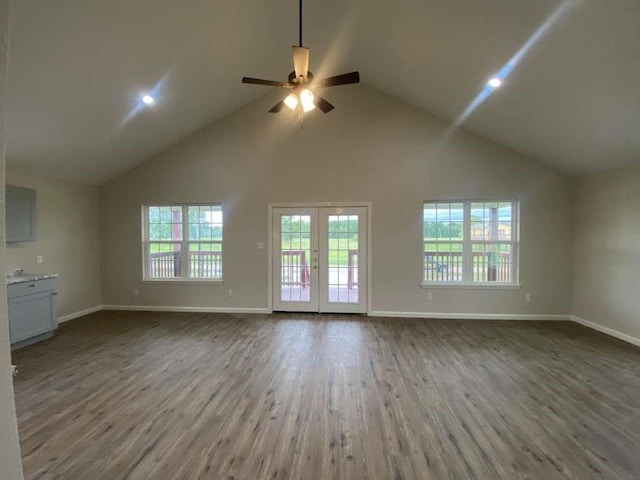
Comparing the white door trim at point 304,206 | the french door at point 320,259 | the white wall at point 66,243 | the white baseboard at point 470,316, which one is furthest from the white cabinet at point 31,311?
the white baseboard at point 470,316

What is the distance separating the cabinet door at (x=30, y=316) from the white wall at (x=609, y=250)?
809 cm

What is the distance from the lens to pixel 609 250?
15.9 feet

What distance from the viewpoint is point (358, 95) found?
230 inches

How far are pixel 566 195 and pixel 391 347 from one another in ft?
13.4

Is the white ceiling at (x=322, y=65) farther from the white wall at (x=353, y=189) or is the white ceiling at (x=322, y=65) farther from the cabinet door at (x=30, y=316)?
the cabinet door at (x=30, y=316)

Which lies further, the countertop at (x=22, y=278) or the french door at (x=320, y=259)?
the french door at (x=320, y=259)

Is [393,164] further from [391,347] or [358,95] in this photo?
[391,347]

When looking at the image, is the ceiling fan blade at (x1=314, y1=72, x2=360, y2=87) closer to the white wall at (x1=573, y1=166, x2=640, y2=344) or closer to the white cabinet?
the white wall at (x1=573, y1=166, x2=640, y2=344)

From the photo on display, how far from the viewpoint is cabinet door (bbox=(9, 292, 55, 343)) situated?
13.8 ft

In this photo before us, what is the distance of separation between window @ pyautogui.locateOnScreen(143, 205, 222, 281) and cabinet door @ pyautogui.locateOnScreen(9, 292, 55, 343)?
1.80 metres

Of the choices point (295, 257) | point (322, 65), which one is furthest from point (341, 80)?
point (295, 257)

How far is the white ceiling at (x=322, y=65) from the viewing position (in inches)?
116

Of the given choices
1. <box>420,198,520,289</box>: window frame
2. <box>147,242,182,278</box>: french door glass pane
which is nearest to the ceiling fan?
<box>420,198,520,289</box>: window frame

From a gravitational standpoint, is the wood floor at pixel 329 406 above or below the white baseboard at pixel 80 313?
below
